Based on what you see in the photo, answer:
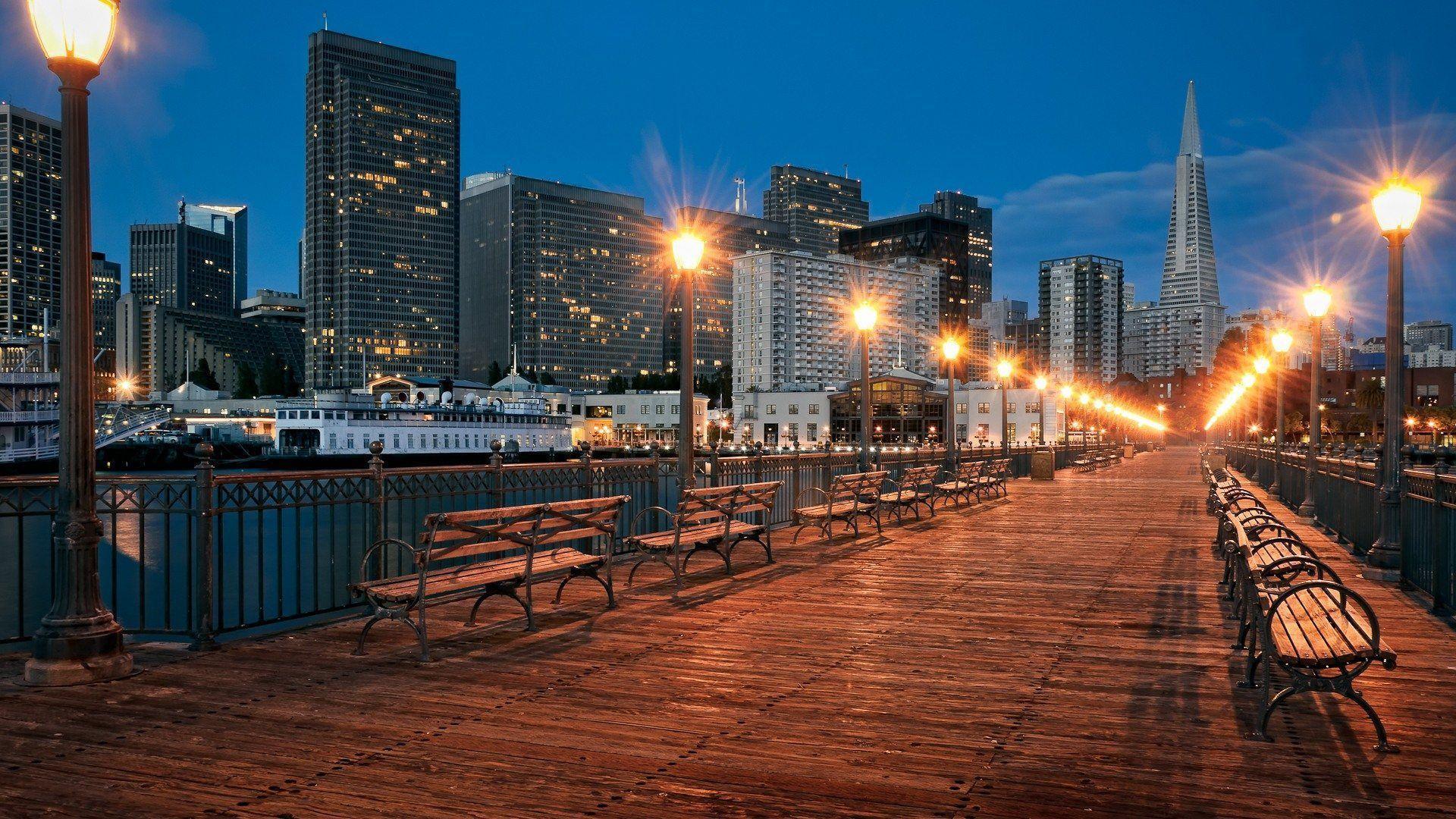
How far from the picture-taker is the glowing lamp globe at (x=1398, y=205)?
469 inches

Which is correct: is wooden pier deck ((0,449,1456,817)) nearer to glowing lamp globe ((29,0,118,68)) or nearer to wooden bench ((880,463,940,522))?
glowing lamp globe ((29,0,118,68))

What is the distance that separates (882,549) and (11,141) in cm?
15833

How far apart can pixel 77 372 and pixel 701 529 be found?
260 inches

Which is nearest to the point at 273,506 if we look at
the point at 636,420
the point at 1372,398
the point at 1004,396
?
the point at 1004,396

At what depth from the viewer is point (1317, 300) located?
62.3 feet

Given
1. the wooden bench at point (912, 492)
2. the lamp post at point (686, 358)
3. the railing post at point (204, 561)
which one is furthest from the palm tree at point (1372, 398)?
the railing post at point (204, 561)

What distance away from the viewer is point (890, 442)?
13762 cm

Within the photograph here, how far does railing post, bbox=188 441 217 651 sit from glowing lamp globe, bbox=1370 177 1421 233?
44.2 feet

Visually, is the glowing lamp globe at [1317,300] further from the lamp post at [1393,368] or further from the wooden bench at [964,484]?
the wooden bench at [964,484]

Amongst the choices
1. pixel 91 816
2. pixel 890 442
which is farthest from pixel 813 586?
pixel 890 442

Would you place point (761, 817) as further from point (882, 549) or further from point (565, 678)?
point (882, 549)

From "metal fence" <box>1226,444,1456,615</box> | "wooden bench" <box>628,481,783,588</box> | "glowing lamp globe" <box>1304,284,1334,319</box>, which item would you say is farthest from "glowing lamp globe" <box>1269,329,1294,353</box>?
"wooden bench" <box>628,481,783,588</box>

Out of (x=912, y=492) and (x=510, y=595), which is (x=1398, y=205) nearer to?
(x=912, y=492)

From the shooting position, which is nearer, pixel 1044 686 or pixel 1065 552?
pixel 1044 686
